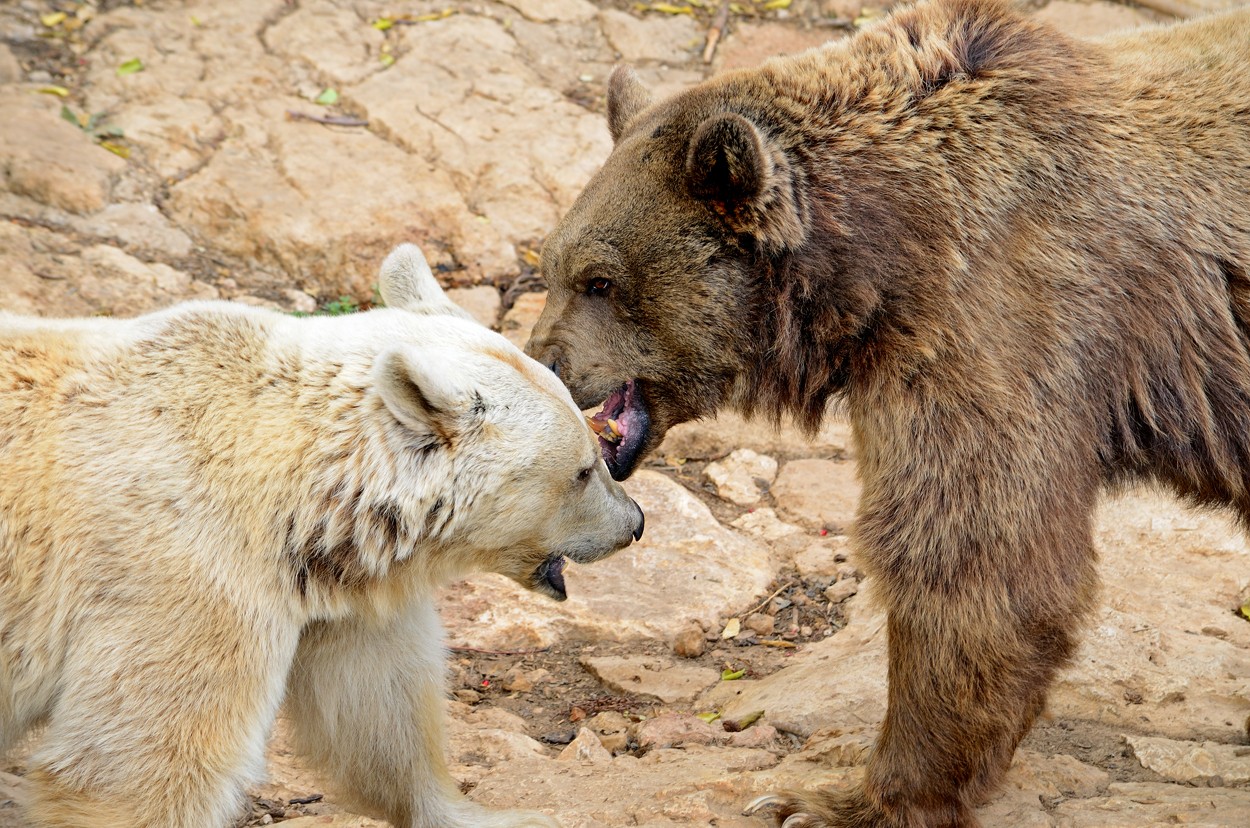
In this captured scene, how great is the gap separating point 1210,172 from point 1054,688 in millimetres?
1953

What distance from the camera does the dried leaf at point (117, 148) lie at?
24.4 ft

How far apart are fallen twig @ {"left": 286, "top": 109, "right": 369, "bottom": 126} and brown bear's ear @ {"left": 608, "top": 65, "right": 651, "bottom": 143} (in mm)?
3741

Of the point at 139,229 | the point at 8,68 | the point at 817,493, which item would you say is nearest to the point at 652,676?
the point at 817,493

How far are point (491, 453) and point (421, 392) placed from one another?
304mm

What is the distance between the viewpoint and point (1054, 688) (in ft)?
15.6

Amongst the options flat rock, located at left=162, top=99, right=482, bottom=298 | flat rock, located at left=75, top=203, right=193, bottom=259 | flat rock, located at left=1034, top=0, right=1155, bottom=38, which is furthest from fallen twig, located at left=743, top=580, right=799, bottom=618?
flat rock, located at left=1034, top=0, right=1155, bottom=38

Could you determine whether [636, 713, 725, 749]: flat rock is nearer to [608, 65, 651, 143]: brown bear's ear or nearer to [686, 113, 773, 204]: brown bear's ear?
[686, 113, 773, 204]: brown bear's ear

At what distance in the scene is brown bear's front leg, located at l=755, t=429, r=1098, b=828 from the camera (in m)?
3.60

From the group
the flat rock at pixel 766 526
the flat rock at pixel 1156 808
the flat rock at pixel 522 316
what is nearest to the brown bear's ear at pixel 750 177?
the flat rock at pixel 1156 808

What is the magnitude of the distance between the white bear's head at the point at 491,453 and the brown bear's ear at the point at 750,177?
0.79m

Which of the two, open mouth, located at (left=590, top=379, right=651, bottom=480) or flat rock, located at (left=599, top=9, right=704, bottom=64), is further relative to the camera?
flat rock, located at (left=599, top=9, right=704, bottom=64)

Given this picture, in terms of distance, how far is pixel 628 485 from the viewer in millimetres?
6133

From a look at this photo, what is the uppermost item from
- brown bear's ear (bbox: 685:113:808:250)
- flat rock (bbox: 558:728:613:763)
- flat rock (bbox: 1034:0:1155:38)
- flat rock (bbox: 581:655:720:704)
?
brown bear's ear (bbox: 685:113:808:250)

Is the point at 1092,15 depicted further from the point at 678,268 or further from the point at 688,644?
the point at 678,268
